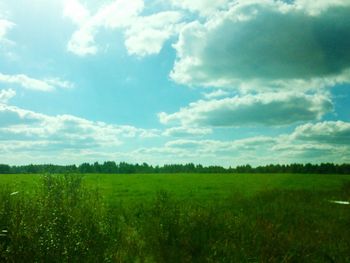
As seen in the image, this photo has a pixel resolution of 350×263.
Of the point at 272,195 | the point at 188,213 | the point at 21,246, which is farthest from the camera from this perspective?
the point at 272,195

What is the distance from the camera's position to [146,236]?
9328mm

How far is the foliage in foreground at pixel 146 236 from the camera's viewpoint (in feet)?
21.4

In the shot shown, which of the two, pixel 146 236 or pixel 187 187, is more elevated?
pixel 187 187

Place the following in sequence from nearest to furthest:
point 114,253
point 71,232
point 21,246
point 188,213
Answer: point 21,246 → point 71,232 → point 114,253 → point 188,213

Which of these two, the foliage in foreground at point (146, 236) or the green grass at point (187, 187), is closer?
the foliage in foreground at point (146, 236)

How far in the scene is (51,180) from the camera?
1300 cm

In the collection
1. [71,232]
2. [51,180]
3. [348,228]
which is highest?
[51,180]

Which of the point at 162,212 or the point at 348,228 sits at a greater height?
the point at 162,212

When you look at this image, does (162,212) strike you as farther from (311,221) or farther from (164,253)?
(311,221)

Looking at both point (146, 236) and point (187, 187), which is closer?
point (146, 236)

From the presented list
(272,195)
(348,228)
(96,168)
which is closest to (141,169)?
(96,168)

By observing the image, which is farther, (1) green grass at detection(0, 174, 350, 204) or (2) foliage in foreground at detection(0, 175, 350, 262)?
(1) green grass at detection(0, 174, 350, 204)

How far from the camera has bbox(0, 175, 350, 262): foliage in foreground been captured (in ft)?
21.4

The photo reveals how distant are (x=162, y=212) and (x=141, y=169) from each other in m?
127
